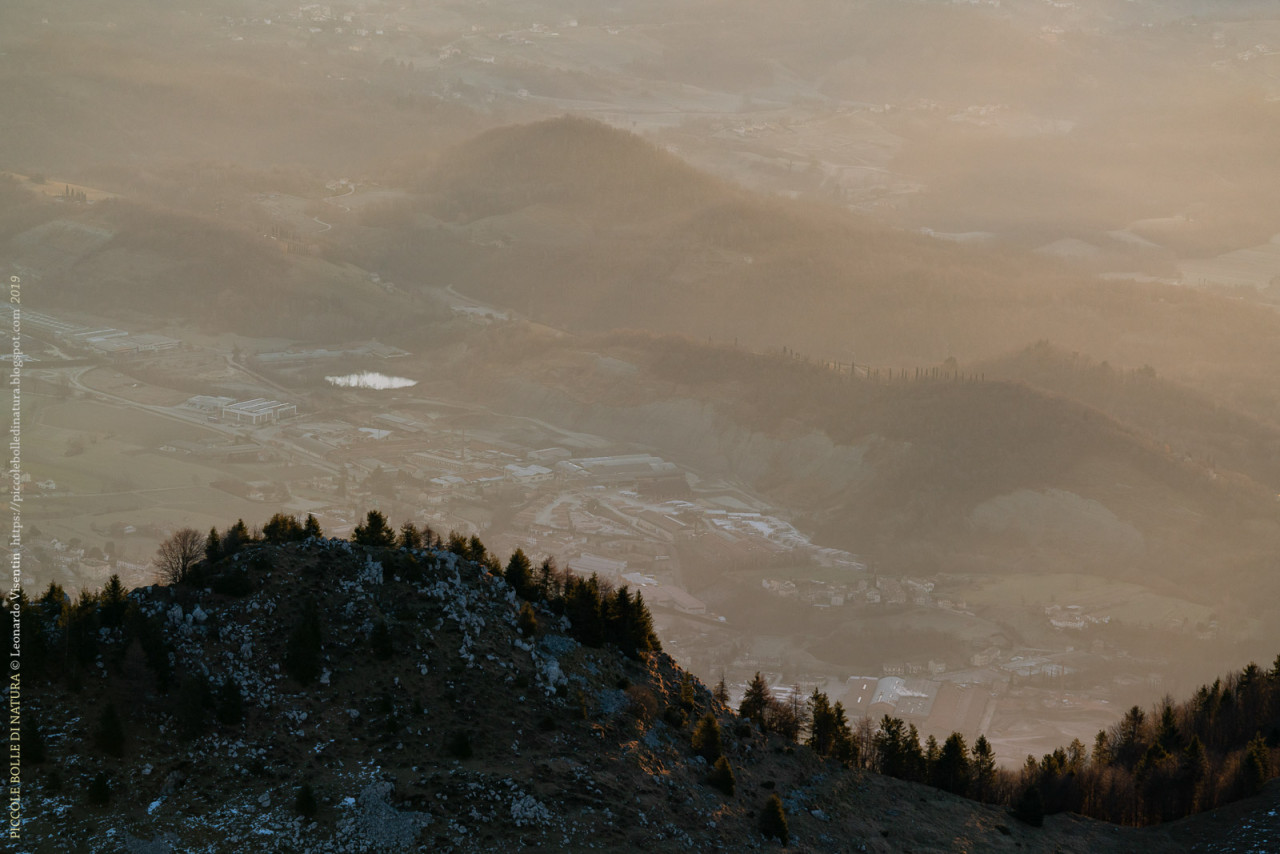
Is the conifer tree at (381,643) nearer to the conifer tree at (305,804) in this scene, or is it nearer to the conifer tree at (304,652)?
the conifer tree at (304,652)

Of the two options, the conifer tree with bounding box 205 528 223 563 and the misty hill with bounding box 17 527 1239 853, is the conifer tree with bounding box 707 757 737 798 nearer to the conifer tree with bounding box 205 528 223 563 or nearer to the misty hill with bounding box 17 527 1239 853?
the misty hill with bounding box 17 527 1239 853

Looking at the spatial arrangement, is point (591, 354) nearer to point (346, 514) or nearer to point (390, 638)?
point (346, 514)

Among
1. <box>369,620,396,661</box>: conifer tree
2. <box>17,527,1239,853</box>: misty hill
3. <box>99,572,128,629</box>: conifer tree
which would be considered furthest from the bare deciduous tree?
<box>369,620,396,661</box>: conifer tree

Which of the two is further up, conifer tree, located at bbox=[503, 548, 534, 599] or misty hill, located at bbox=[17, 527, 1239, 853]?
conifer tree, located at bbox=[503, 548, 534, 599]

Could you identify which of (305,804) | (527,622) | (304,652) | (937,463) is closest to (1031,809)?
(527,622)

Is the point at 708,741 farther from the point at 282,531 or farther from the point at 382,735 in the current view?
the point at 282,531
